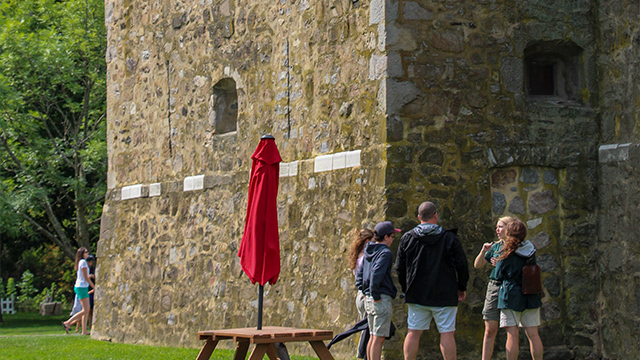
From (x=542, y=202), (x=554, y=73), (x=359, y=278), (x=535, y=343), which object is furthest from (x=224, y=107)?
(x=535, y=343)

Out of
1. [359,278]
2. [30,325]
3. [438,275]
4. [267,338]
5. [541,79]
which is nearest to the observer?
[267,338]

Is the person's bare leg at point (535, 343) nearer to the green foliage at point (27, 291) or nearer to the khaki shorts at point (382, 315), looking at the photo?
the khaki shorts at point (382, 315)

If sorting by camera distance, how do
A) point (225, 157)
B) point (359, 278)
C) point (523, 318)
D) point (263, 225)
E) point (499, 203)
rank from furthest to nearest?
1. point (225, 157)
2. point (499, 203)
3. point (359, 278)
4. point (263, 225)
5. point (523, 318)

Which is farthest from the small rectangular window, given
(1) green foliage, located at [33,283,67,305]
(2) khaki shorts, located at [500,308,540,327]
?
(1) green foliage, located at [33,283,67,305]

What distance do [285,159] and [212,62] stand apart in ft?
7.74

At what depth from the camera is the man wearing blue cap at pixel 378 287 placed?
28.8ft

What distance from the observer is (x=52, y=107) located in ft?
86.9

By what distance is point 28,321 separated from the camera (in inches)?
1041

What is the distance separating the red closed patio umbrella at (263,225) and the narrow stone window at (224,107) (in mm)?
4284

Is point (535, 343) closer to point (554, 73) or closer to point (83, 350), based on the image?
point (554, 73)

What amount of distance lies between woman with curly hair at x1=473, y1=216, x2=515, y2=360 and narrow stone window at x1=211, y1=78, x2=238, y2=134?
541 centimetres

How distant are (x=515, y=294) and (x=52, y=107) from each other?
20487 millimetres

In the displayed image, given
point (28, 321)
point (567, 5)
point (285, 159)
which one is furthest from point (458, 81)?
point (28, 321)

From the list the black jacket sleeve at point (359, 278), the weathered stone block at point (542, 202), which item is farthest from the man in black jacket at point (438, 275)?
the weathered stone block at point (542, 202)
